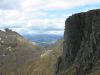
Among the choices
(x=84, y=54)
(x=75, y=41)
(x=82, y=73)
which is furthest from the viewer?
(x=75, y=41)

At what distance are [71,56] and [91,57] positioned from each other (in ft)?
79.7

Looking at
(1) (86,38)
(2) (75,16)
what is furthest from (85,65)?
(2) (75,16)

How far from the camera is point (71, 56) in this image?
599 feet

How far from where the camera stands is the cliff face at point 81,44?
158m

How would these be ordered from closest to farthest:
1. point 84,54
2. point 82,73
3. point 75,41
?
1. point 82,73
2. point 84,54
3. point 75,41

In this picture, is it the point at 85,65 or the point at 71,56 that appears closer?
the point at 85,65

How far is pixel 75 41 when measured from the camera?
179 metres

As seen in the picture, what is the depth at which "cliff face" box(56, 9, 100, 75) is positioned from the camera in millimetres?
157625

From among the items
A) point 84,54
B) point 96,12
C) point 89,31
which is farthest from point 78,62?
point 96,12

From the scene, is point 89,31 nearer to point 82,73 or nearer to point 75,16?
point 75,16

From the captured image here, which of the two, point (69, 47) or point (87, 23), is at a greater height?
point (87, 23)

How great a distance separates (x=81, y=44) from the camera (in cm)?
17475

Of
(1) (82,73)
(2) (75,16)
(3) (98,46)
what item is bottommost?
(1) (82,73)

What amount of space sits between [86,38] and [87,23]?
7.48 m
